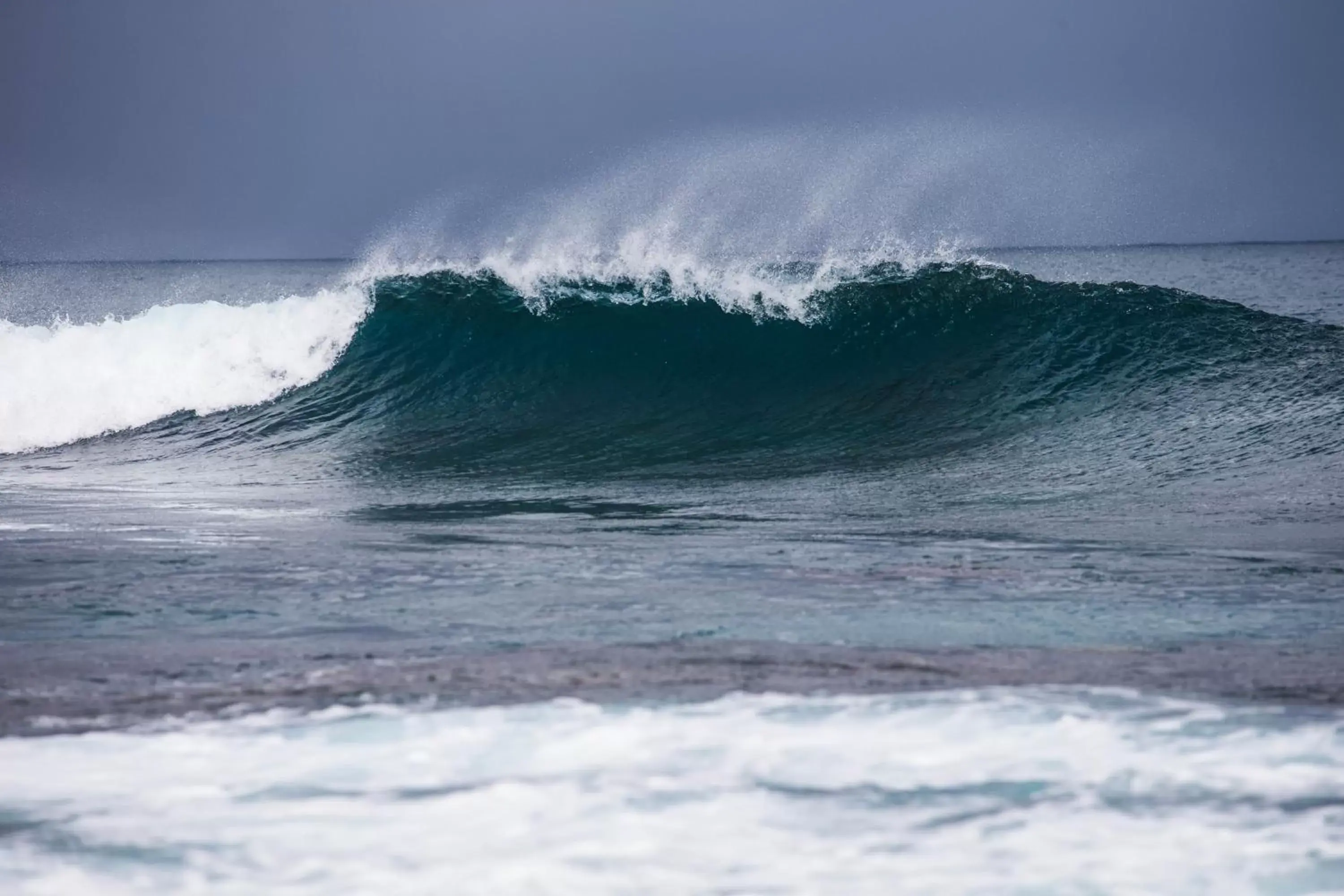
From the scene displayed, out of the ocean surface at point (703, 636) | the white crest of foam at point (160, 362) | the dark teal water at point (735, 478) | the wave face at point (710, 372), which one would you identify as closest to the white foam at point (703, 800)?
the ocean surface at point (703, 636)

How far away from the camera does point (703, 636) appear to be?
4.36m

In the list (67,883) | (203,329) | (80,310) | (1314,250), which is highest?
(1314,250)

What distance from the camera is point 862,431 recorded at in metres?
10.6

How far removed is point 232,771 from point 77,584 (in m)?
2.36

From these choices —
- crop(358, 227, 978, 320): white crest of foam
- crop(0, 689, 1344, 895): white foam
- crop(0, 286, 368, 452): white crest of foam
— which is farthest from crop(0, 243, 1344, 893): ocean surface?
crop(358, 227, 978, 320): white crest of foam

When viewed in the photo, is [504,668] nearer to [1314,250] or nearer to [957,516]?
[957,516]

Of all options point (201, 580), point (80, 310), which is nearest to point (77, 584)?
point (201, 580)

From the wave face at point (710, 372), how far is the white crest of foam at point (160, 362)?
0.03 metres

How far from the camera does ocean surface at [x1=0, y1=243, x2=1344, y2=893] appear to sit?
281 centimetres

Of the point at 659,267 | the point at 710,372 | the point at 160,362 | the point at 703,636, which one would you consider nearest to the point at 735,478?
the point at 710,372

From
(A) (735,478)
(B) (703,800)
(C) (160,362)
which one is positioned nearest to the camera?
(B) (703,800)

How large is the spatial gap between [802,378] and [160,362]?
6.19 meters

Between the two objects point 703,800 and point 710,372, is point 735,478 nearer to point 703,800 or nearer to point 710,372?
point 710,372

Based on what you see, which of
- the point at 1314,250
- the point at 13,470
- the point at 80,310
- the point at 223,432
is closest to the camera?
the point at 13,470
